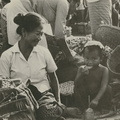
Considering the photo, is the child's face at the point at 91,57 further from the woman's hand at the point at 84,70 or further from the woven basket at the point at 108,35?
the woven basket at the point at 108,35

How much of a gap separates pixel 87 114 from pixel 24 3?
2.04 ft

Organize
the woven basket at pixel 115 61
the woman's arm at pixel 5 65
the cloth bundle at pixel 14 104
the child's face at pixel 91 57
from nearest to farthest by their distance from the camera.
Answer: the cloth bundle at pixel 14 104 < the woman's arm at pixel 5 65 < the child's face at pixel 91 57 < the woven basket at pixel 115 61

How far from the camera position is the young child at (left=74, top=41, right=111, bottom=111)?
5.97ft

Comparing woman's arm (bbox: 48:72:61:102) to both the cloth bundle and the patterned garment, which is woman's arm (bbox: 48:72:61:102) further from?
the cloth bundle

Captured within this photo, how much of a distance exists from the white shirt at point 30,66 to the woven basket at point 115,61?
37 centimetres

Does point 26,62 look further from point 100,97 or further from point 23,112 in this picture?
point 100,97

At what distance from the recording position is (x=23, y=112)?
1.51m

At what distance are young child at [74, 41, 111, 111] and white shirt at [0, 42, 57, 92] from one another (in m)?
0.23

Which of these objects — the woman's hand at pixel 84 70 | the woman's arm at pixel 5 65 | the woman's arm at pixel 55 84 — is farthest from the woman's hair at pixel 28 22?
the woman's hand at pixel 84 70

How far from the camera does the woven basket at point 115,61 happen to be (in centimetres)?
189

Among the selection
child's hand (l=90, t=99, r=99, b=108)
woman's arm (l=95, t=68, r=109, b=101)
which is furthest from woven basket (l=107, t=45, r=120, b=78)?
child's hand (l=90, t=99, r=99, b=108)

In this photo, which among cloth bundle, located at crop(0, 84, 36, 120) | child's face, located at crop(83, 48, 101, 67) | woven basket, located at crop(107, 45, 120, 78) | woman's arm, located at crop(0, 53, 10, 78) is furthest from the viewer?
woven basket, located at crop(107, 45, 120, 78)

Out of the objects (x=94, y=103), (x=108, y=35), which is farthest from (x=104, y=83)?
(x=108, y=35)

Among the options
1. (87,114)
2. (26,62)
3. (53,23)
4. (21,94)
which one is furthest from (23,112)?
(53,23)
